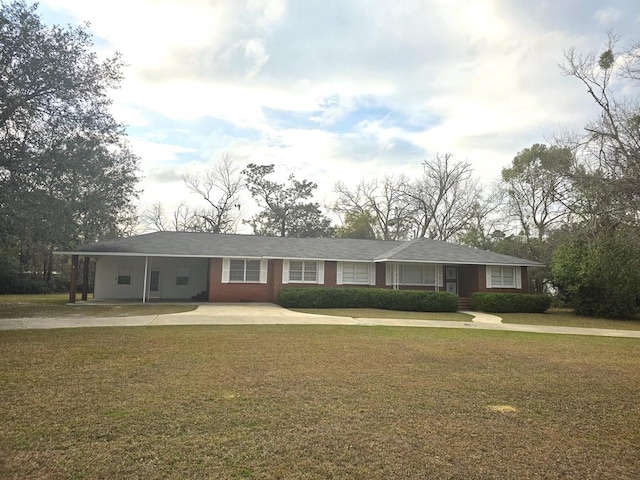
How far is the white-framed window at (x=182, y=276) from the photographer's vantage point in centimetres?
2458

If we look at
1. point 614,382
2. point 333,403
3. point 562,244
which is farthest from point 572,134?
point 333,403

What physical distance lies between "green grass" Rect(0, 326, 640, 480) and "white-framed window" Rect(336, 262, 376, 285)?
13.8 metres

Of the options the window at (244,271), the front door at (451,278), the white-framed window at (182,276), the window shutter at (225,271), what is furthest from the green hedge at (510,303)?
the white-framed window at (182,276)

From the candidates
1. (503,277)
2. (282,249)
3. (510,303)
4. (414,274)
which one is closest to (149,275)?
(282,249)

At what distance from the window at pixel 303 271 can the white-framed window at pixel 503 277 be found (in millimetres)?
9565

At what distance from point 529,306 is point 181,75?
1840 cm

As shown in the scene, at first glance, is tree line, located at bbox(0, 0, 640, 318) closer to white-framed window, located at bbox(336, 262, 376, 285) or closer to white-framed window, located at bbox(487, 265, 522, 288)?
white-framed window, located at bbox(487, 265, 522, 288)

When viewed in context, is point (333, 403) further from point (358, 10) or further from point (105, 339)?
point (358, 10)

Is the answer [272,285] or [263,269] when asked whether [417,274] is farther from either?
[263,269]

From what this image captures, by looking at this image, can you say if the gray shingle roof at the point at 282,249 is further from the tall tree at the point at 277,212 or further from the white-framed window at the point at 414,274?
the tall tree at the point at 277,212

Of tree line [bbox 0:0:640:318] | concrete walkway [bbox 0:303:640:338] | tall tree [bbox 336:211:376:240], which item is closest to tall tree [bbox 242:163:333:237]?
tall tree [bbox 336:211:376:240]

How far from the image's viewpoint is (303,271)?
2272cm

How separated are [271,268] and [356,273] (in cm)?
471

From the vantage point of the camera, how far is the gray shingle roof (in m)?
21.0
